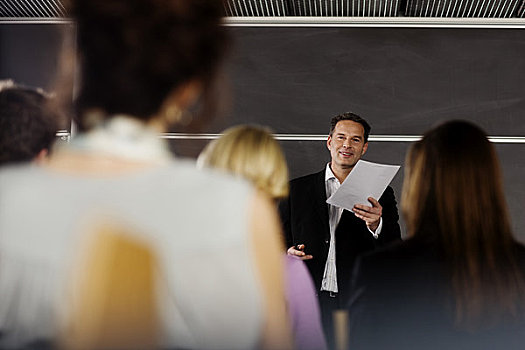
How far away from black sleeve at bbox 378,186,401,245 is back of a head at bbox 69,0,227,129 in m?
2.48

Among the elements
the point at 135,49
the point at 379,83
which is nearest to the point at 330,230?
the point at 379,83

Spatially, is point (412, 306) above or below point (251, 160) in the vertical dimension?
below

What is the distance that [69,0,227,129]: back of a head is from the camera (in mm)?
1054

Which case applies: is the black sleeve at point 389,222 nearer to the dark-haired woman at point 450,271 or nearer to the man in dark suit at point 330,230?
the man in dark suit at point 330,230

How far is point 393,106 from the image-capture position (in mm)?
4387

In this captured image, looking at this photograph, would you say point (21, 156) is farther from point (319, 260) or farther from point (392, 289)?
point (319, 260)

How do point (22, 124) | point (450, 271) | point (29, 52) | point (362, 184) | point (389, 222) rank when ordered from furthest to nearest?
1. point (29, 52)
2. point (389, 222)
3. point (362, 184)
4. point (22, 124)
5. point (450, 271)

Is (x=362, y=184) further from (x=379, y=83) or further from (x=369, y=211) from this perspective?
(x=379, y=83)

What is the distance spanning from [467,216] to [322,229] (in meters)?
1.86

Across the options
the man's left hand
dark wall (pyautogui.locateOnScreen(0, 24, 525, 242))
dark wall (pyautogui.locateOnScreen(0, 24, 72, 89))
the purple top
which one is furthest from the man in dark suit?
dark wall (pyautogui.locateOnScreen(0, 24, 72, 89))

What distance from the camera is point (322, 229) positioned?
11.9 ft

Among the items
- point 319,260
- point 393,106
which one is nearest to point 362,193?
point 319,260

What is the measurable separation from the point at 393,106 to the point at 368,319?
8.95ft

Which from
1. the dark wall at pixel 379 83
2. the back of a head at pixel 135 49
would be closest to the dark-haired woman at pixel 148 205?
the back of a head at pixel 135 49
